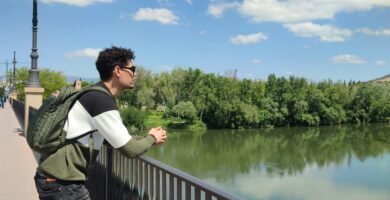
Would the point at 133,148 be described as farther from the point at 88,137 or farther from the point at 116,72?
the point at 116,72

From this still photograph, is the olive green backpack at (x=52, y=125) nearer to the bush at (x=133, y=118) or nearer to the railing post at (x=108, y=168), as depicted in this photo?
the railing post at (x=108, y=168)

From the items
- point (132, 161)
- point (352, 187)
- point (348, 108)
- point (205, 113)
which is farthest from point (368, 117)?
point (132, 161)

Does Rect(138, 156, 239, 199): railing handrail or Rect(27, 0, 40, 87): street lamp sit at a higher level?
Rect(27, 0, 40, 87): street lamp

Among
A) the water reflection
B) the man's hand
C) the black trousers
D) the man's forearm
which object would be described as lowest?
the water reflection

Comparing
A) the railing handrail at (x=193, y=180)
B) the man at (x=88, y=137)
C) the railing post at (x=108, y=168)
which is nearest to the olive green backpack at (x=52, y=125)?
the man at (x=88, y=137)

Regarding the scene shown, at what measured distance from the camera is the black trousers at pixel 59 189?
257 cm

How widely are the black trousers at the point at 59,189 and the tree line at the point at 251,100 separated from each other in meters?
56.0

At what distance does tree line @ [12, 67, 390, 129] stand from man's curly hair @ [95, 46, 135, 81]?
55.9 m

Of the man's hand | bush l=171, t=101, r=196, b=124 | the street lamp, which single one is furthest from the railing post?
bush l=171, t=101, r=196, b=124

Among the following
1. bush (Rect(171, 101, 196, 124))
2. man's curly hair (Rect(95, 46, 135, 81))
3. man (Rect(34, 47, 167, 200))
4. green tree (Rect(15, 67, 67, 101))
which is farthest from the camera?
bush (Rect(171, 101, 196, 124))

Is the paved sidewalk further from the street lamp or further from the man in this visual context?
the man

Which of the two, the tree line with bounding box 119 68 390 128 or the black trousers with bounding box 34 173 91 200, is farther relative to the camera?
the tree line with bounding box 119 68 390 128

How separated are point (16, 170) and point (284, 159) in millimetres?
37150

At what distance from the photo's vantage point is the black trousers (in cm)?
257
